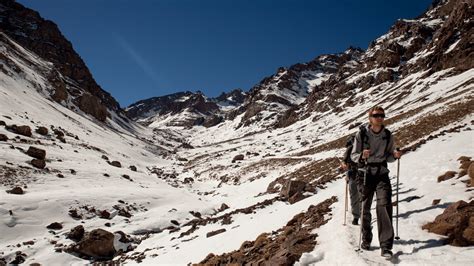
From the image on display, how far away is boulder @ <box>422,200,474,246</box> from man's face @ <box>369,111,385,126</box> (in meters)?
2.31

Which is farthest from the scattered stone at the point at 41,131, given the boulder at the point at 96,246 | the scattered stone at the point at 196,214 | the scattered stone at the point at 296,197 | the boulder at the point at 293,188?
the scattered stone at the point at 296,197

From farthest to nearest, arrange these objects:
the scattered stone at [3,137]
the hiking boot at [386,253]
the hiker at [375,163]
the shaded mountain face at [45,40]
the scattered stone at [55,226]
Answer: the shaded mountain face at [45,40] → the scattered stone at [3,137] → the scattered stone at [55,226] → the hiker at [375,163] → the hiking boot at [386,253]

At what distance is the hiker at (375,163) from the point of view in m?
6.69

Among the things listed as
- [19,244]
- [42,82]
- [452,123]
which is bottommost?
[452,123]

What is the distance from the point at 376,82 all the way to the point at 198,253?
12540cm

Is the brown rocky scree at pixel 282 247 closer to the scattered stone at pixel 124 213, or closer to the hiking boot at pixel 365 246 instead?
the hiking boot at pixel 365 246

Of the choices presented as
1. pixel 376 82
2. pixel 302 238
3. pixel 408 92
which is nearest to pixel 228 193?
pixel 302 238

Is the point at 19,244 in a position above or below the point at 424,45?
below

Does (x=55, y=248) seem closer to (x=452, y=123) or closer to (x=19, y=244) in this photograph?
(x=19, y=244)

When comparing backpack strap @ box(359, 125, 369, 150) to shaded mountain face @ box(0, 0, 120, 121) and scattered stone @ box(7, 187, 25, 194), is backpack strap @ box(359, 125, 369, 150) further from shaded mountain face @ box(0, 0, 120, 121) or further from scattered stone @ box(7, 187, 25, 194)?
shaded mountain face @ box(0, 0, 120, 121)

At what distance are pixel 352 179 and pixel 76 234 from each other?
1638 cm

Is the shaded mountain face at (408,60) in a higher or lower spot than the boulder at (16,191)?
higher

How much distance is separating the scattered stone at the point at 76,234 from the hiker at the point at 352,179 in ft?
52.9

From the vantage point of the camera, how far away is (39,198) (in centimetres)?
2178
